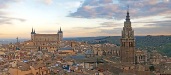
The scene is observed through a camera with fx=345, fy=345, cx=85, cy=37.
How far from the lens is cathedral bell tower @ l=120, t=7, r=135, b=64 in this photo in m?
61.5

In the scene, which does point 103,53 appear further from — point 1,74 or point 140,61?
point 1,74

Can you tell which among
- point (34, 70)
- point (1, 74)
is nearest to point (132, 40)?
point (34, 70)

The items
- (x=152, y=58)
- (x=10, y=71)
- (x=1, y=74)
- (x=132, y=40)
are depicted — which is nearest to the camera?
(x=1, y=74)

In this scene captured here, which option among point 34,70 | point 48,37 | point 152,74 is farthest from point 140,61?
point 48,37

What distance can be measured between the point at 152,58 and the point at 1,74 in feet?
159

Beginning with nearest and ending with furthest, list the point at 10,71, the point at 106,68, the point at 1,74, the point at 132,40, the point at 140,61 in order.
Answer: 1. the point at 1,74
2. the point at 10,71
3. the point at 106,68
4. the point at 132,40
5. the point at 140,61

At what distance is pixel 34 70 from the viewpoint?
1603 inches

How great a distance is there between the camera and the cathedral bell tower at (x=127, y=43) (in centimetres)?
6147

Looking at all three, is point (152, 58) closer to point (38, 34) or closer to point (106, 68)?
point (106, 68)

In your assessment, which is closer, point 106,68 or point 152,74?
point 152,74

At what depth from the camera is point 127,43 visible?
203 feet

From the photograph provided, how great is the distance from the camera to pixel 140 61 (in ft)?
234

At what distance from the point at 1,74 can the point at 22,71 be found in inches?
87.5

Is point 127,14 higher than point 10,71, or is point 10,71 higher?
point 127,14
